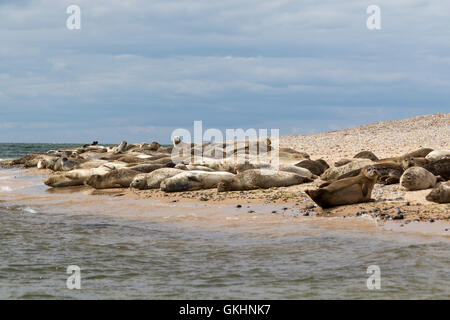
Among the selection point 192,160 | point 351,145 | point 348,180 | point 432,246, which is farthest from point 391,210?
point 351,145

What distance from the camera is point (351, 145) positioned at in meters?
Result: 25.7

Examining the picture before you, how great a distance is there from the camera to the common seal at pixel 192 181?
14016 millimetres

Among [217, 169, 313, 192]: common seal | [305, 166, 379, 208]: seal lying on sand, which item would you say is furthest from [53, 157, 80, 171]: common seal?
[305, 166, 379, 208]: seal lying on sand

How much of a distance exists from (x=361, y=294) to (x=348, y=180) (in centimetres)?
509

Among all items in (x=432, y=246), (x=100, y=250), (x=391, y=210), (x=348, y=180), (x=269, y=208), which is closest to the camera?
(x=432, y=246)

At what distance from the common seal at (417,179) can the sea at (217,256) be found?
7.37 feet

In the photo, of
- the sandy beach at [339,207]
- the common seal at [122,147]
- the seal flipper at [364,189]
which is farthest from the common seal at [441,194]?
the common seal at [122,147]

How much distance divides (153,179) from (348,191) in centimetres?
640

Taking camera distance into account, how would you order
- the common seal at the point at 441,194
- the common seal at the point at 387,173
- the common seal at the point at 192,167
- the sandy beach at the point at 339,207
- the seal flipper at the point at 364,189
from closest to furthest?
the sandy beach at the point at 339,207
the common seal at the point at 441,194
the seal flipper at the point at 364,189
the common seal at the point at 387,173
the common seal at the point at 192,167

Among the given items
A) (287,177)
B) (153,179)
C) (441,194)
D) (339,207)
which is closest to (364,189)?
(339,207)

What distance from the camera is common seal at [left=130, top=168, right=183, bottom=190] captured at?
1487 cm

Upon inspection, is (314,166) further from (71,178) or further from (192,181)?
(71,178)

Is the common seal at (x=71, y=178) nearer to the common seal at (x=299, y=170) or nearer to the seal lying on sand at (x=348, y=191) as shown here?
the common seal at (x=299, y=170)
